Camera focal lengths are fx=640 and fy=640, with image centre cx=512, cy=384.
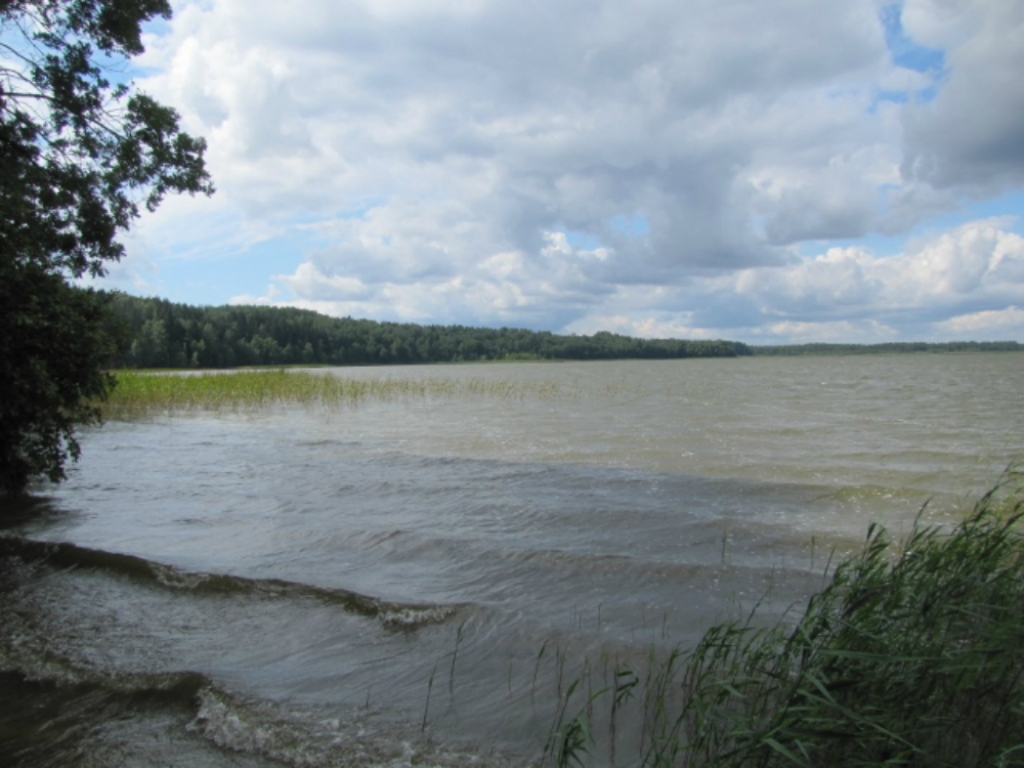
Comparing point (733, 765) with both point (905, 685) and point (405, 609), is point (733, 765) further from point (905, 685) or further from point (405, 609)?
point (405, 609)

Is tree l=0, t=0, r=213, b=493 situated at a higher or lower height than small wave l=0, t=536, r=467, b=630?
higher

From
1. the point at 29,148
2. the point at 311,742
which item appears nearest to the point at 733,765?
the point at 311,742

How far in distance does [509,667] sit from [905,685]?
10.1ft

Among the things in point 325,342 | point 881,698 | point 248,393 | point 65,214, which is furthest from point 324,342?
point 881,698

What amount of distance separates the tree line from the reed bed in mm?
54144

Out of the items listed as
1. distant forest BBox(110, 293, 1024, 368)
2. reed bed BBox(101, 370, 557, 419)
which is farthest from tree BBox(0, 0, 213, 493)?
distant forest BBox(110, 293, 1024, 368)

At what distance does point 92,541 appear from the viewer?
9156mm

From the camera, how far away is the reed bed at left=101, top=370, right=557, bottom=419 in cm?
3122

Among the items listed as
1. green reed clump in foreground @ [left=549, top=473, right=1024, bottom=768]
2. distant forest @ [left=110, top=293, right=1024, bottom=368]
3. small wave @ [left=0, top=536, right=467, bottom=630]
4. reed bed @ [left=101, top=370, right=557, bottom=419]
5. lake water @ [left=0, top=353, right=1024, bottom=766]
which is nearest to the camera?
green reed clump in foreground @ [left=549, top=473, right=1024, bottom=768]

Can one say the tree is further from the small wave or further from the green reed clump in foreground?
the green reed clump in foreground

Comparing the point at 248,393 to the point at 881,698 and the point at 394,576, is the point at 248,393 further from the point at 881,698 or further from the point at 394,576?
the point at 881,698

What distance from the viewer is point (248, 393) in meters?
35.5

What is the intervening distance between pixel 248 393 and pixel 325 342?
107 metres

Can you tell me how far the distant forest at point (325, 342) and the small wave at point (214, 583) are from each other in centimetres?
8311
